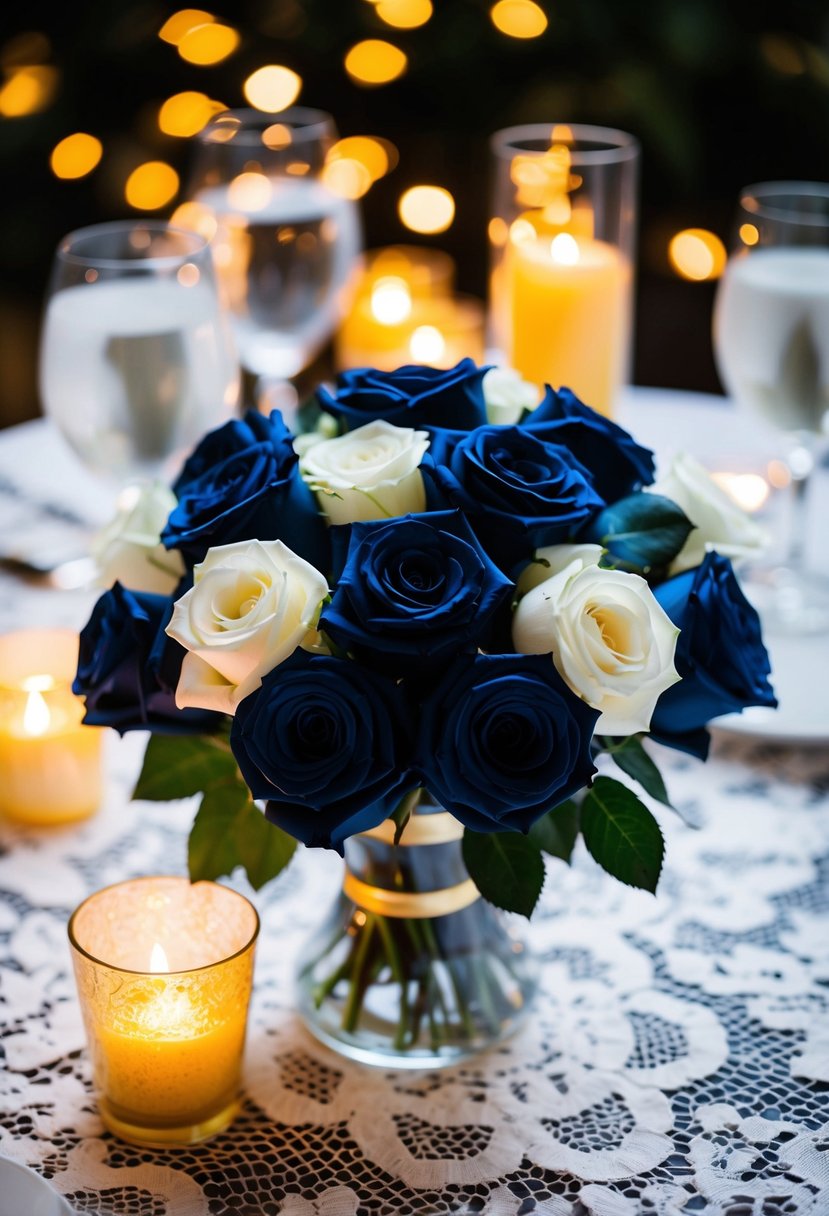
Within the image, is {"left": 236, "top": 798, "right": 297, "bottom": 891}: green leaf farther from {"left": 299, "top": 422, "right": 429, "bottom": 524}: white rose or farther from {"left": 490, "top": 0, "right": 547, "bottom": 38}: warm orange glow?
{"left": 490, "top": 0, "right": 547, "bottom": 38}: warm orange glow

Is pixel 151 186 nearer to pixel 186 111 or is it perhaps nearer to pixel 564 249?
pixel 186 111

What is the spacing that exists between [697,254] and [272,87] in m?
0.85

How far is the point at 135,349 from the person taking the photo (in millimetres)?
1005

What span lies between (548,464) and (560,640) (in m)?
0.11

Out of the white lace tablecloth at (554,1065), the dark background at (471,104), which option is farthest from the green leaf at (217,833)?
the dark background at (471,104)

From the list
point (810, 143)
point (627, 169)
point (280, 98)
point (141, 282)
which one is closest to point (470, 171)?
point (280, 98)

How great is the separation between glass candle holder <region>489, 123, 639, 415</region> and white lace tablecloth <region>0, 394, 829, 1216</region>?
1.60 feet

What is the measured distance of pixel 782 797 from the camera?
3.06 feet

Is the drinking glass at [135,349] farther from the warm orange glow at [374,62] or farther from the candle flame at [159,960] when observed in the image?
the warm orange glow at [374,62]

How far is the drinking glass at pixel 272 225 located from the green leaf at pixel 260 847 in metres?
0.68

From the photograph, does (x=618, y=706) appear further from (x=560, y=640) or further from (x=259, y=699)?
(x=259, y=699)

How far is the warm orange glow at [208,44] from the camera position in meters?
2.43

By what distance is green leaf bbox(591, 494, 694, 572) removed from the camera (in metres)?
0.68

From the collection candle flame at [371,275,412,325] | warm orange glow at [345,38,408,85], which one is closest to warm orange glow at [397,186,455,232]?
warm orange glow at [345,38,408,85]
